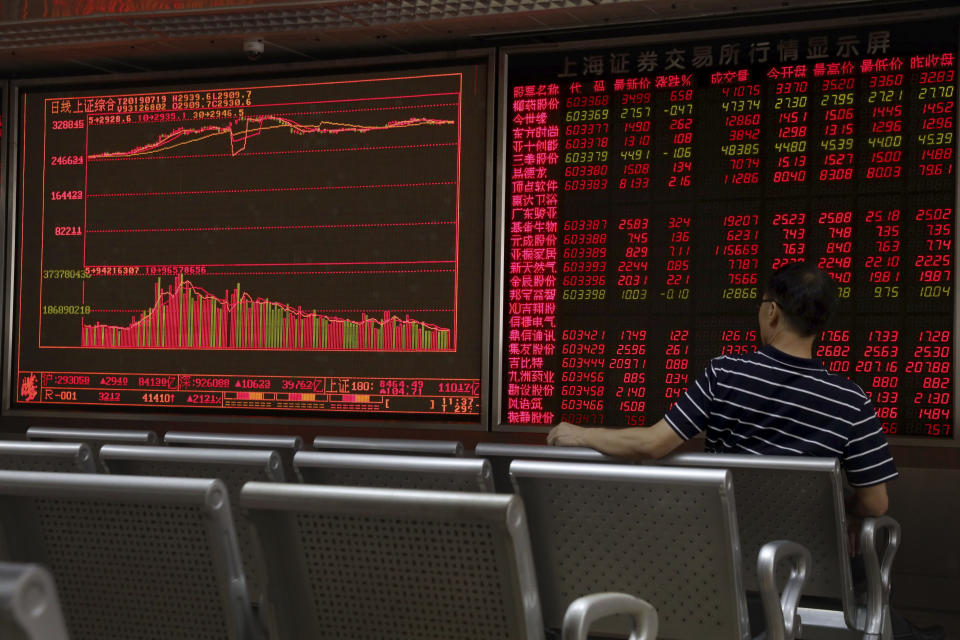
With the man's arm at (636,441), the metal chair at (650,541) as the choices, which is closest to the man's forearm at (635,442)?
the man's arm at (636,441)

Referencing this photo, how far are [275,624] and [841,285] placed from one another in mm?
3182

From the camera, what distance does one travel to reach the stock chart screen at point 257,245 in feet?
15.4

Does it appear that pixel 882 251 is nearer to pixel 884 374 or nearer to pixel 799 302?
pixel 884 374

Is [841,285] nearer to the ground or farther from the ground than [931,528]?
farther from the ground

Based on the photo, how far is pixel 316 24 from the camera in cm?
459

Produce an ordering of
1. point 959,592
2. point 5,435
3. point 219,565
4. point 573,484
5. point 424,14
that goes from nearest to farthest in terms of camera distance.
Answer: point 219,565 → point 573,484 → point 959,592 → point 424,14 → point 5,435

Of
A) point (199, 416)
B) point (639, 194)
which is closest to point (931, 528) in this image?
point (639, 194)

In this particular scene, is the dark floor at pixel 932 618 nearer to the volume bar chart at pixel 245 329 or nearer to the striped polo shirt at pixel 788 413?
the striped polo shirt at pixel 788 413

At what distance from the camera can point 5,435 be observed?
5.21 meters

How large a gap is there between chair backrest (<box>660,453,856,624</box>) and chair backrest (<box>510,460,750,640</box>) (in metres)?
0.31

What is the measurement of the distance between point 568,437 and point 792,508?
624 millimetres

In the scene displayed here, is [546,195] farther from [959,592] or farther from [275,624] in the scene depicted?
[275,624]

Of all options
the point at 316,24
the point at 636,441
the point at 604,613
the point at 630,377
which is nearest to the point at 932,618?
the point at 630,377

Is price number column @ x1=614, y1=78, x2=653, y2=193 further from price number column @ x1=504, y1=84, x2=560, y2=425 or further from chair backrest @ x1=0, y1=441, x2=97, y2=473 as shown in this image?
chair backrest @ x1=0, y1=441, x2=97, y2=473
